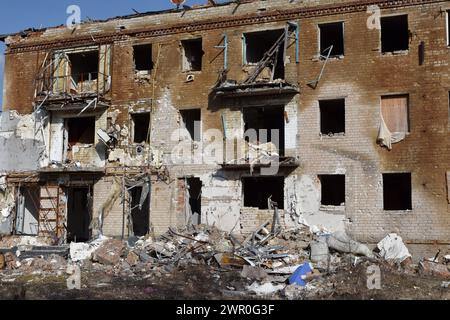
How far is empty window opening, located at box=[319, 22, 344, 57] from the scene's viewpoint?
779 inches

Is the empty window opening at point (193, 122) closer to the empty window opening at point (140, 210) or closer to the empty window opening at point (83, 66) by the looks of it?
the empty window opening at point (140, 210)

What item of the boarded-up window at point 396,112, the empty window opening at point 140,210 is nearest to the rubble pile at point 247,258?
the empty window opening at point 140,210

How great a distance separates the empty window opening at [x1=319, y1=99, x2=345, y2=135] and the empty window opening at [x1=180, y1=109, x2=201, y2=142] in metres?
4.68

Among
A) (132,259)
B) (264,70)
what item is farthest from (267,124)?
(132,259)

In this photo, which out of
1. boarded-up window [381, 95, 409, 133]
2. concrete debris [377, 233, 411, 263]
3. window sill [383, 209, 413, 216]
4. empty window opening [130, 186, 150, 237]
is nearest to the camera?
concrete debris [377, 233, 411, 263]

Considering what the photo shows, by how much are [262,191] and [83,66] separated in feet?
32.0

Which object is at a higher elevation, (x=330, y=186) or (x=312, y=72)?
(x=312, y=72)

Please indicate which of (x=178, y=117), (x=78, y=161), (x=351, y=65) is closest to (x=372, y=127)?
(x=351, y=65)

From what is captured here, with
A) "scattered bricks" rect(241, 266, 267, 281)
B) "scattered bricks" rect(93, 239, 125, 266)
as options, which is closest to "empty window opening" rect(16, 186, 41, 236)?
"scattered bricks" rect(93, 239, 125, 266)

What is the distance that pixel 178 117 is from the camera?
20859mm

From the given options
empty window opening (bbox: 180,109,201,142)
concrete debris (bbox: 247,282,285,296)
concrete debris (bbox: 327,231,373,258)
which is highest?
empty window opening (bbox: 180,109,201,142)

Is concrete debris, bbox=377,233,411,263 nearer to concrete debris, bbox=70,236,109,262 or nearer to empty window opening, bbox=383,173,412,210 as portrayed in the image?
empty window opening, bbox=383,173,412,210

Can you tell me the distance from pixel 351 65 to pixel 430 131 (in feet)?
11.3

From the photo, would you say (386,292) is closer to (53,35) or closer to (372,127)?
(372,127)
